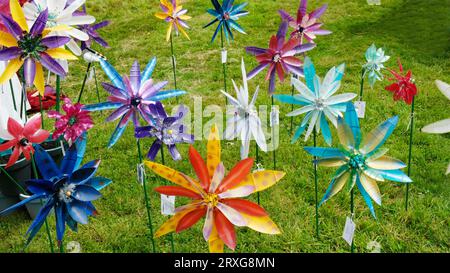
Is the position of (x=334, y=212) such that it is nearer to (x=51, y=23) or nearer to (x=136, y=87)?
(x=136, y=87)

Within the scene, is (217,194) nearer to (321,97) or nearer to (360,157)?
(360,157)

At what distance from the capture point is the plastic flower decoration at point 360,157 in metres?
1.32

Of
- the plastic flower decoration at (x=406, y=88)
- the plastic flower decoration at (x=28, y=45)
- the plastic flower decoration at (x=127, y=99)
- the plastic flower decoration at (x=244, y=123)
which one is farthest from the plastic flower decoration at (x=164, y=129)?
the plastic flower decoration at (x=406, y=88)

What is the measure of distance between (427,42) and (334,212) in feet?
9.73

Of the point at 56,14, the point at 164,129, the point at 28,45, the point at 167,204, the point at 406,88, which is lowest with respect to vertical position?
the point at 167,204

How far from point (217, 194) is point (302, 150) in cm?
174

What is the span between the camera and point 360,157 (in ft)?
4.35

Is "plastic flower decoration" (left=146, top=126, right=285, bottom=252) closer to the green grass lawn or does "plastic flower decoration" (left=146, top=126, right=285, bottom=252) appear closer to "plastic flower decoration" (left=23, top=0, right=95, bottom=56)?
"plastic flower decoration" (left=23, top=0, right=95, bottom=56)

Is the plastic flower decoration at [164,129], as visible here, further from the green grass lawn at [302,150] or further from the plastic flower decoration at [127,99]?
the green grass lawn at [302,150]

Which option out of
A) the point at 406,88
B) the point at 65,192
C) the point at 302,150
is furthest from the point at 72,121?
the point at 302,150

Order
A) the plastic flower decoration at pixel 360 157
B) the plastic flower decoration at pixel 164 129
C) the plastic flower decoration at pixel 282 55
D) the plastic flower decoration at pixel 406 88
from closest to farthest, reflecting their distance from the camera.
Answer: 1. the plastic flower decoration at pixel 360 157
2. the plastic flower decoration at pixel 164 129
3. the plastic flower decoration at pixel 282 55
4. the plastic flower decoration at pixel 406 88

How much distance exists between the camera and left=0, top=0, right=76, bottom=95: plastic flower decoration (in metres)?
1.28

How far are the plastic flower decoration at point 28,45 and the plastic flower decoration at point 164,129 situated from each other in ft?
0.93
